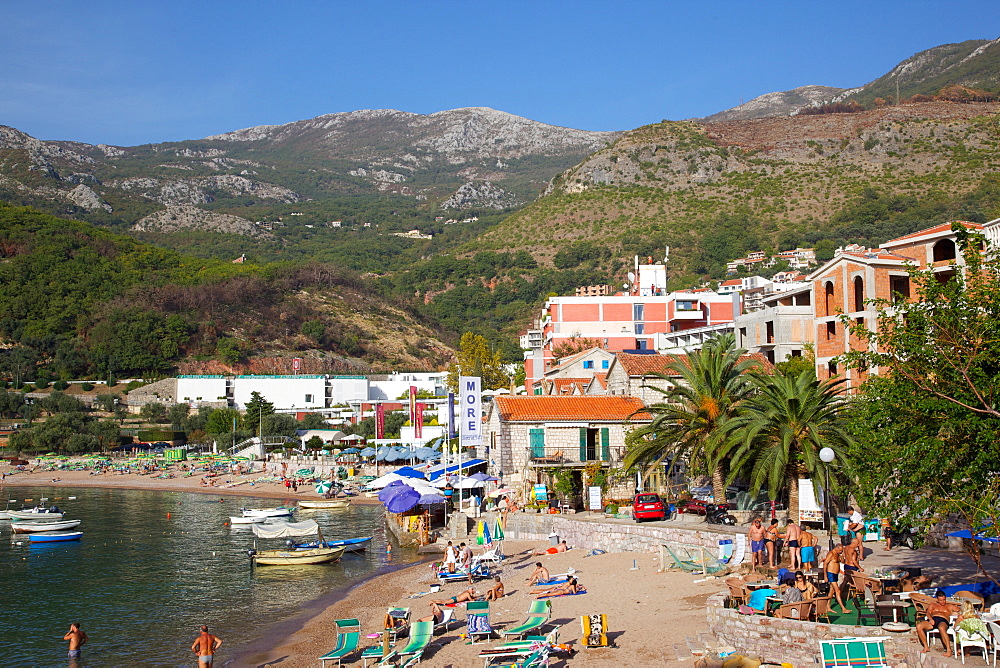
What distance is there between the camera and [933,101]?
14738cm

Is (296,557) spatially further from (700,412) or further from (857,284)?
(857,284)

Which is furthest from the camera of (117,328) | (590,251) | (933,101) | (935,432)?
(933,101)

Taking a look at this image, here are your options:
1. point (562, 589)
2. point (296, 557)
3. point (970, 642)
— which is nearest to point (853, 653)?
point (970, 642)

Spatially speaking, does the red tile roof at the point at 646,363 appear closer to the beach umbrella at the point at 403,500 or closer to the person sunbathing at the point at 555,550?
the person sunbathing at the point at 555,550

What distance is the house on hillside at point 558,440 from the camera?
3150cm

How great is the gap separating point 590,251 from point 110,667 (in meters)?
120

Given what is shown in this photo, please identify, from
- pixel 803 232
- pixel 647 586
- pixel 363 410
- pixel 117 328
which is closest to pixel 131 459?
pixel 363 410

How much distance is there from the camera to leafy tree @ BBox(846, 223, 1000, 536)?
464 inches

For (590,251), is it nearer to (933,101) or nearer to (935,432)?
(933,101)

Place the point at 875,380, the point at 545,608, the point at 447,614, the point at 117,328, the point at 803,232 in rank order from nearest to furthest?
1. the point at 875,380
2. the point at 545,608
3. the point at 447,614
4. the point at 117,328
5. the point at 803,232

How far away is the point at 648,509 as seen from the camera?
24.5 m

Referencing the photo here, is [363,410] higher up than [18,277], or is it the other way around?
[18,277]

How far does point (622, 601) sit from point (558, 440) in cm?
1365

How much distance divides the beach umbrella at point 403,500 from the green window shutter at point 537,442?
4.56m
